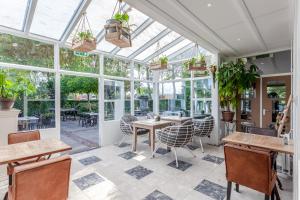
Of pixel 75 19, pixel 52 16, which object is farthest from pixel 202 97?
pixel 52 16

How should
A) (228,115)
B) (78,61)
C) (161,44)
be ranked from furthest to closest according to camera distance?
(161,44) < (228,115) < (78,61)

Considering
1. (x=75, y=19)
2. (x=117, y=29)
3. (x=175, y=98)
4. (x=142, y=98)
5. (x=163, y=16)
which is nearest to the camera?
(x=117, y=29)

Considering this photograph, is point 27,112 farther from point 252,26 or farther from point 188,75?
point 252,26

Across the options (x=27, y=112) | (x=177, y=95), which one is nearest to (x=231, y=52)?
(x=177, y=95)

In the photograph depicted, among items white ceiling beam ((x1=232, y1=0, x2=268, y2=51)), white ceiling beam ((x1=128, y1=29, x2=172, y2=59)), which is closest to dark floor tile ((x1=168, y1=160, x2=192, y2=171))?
white ceiling beam ((x1=232, y1=0, x2=268, y2=51))

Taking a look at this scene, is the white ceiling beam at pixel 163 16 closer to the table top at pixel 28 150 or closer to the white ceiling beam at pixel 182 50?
the white ceiling beam at pixel 182 50

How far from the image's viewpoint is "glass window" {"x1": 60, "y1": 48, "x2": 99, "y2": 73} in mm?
4014

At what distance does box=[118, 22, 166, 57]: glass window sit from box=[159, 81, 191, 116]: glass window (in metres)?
1.90

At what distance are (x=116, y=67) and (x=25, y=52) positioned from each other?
232 centimetres

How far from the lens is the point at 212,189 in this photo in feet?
8.16

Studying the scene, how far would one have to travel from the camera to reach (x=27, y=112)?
3512 mm

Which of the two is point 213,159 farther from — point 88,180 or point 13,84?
point 13,84

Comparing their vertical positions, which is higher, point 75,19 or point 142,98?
point 75,19

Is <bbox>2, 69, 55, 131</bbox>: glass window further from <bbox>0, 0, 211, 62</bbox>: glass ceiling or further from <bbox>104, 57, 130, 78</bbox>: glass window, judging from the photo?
<bbox>104, 57, 130, 78</bbox>: glass window
